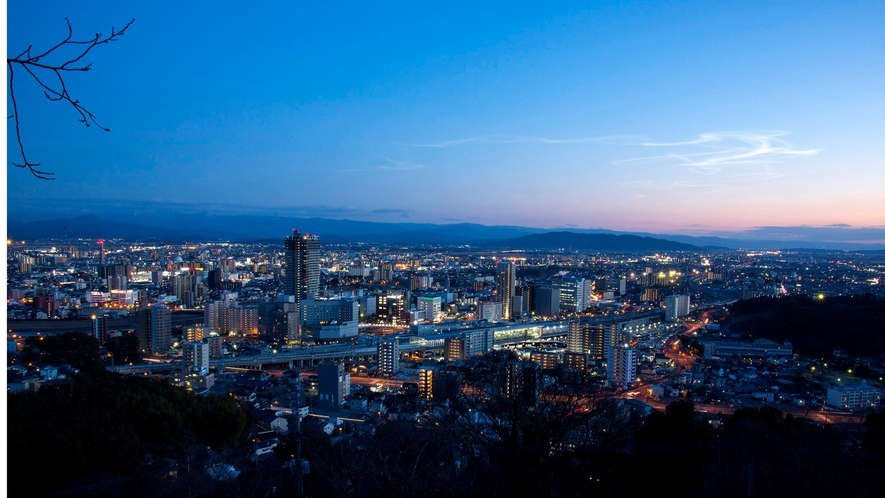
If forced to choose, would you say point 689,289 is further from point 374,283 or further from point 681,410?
point 681,410

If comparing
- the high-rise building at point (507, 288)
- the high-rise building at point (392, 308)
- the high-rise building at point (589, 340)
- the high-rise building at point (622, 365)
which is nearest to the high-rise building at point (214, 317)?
the high-rise building at point (392, 308)

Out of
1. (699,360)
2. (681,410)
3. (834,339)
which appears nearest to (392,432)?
(681,410)

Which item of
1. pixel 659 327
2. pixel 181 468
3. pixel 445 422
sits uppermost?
pixel 445 422

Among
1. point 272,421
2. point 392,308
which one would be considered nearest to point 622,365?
point 272,421

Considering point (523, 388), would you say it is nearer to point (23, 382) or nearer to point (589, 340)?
point (23, 382)

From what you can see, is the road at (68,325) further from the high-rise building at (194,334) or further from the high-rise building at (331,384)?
the high-rise building at (331,384)

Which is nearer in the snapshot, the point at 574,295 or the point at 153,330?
the point at 153,330
